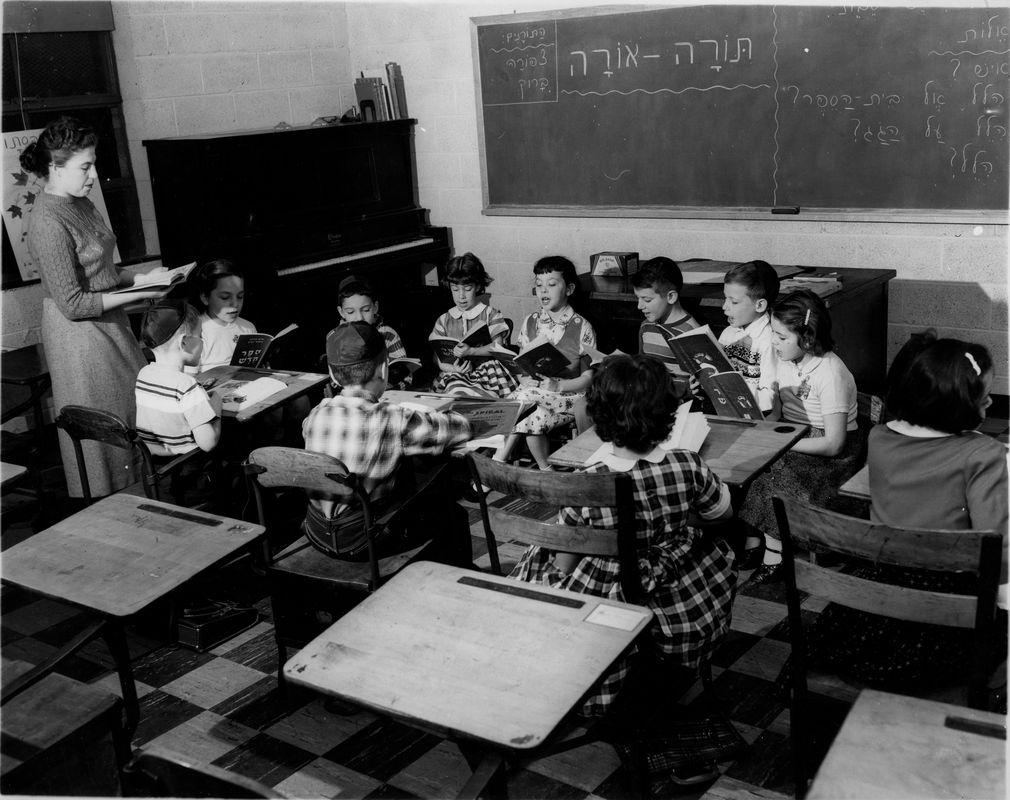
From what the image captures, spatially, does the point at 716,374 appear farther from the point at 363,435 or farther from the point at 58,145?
the point at 58,145

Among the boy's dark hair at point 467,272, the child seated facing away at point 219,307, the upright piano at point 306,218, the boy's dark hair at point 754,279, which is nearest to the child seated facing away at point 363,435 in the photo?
the boy's dark hair at point 754,279

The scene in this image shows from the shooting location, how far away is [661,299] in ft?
13.1

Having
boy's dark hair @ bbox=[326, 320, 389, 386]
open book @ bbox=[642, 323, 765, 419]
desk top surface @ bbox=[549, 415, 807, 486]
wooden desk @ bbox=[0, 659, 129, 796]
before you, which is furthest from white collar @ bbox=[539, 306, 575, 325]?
wooden desk @ bbox=[0, 659, 129, 796]

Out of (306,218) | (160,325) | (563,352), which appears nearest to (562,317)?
(563,352)

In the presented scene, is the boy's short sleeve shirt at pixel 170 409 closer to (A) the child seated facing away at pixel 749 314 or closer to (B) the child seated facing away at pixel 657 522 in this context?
(B) the child seated facing away at pixel 657 522

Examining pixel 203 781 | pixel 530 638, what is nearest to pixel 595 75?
pixel 530 638

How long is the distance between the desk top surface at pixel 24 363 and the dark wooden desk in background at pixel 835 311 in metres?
2.51

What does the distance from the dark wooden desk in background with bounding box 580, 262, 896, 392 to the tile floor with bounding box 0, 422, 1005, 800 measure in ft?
5.00

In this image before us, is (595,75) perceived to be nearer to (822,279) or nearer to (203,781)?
(822,279)

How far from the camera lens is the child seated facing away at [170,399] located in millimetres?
3273

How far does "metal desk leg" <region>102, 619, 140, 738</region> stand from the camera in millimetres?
2256

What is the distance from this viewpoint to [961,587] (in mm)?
2227

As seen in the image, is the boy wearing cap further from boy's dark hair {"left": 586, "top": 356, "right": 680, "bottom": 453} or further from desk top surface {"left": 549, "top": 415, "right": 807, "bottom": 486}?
boy's dark hair {"left": 586, "top": 356, "right": 680, "bottom": 453}

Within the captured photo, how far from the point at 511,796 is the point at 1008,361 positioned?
3.37 m
